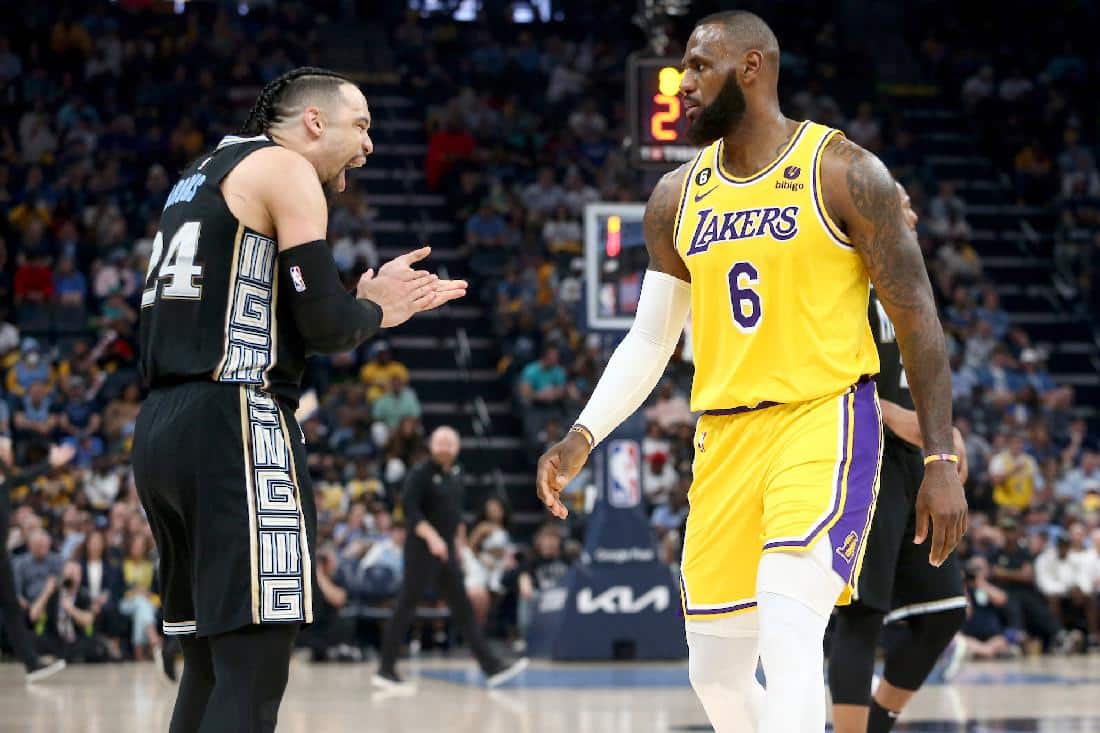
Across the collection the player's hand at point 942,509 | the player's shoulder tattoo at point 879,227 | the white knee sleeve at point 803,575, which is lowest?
the white knee sleeve at point 803,575

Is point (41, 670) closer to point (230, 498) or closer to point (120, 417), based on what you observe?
point (120, 417)

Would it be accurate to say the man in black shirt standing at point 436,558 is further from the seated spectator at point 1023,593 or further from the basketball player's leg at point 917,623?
the basketball player's leg at point 917,623

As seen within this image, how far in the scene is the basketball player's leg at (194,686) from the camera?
4.33 meters

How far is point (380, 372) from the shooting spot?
772 inches

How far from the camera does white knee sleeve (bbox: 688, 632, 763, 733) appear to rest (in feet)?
15.3

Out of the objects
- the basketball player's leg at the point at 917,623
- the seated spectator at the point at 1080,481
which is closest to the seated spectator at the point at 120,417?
the seated spectator at the point at 1080,481

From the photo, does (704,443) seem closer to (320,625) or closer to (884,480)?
(884,480)

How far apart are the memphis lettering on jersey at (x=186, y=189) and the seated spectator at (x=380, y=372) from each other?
580 inches

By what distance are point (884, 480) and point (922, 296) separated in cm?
198

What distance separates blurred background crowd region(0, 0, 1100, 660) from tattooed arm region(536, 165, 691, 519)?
334 inches

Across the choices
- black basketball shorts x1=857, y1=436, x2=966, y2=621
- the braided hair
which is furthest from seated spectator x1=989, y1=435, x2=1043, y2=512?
the braided hair

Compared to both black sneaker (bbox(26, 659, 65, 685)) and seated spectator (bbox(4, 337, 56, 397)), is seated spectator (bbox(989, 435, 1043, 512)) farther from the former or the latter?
seated spectator (bbox(4, 337, 56, 397))

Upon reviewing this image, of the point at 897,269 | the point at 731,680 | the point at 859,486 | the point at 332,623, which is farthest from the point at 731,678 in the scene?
the point at 332,623

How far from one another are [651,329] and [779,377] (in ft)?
2.06
